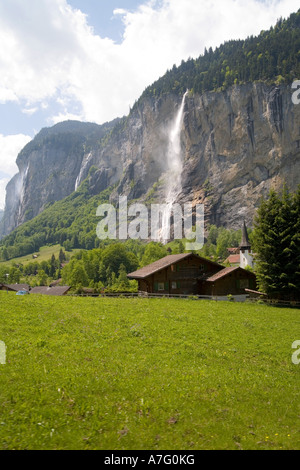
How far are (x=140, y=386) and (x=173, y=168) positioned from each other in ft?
585

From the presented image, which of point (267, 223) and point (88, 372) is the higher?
point (267, 223)

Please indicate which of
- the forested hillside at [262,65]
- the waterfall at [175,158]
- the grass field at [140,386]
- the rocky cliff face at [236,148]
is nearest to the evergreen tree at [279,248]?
the grass field at [140,386]

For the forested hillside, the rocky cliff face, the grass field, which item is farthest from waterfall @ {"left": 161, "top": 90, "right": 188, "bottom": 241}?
the grass field

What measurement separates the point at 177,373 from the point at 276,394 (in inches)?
149

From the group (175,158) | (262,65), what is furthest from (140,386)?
(175,158)

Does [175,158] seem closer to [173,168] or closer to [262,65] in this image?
[173,168]

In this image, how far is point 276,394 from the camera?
431 inches

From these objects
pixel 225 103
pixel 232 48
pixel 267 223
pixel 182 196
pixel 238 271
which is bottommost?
pixel 238 271

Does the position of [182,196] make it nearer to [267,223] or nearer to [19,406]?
[267,223]

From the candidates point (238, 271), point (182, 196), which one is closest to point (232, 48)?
point (182, 196)

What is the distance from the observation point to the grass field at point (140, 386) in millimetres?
7692

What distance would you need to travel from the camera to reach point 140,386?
33.4 feet

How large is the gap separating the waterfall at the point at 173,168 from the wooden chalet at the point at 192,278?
11959cm

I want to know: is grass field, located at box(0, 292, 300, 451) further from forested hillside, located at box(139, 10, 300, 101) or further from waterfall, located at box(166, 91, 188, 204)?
waterfall, located at box(166, 91, 188, 204)
